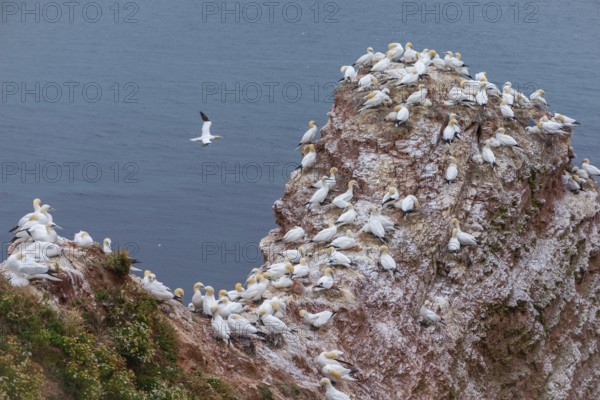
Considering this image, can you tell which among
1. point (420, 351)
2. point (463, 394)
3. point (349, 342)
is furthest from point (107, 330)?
point (463, 394)

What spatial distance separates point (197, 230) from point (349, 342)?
26.4 m

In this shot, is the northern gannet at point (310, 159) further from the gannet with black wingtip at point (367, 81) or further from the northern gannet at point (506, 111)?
the northern gannet at point (506, 111)

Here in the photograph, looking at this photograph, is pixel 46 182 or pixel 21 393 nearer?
pixel 21 393

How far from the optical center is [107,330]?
19.1 m

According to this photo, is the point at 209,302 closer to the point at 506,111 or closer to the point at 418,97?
the point at 418,97

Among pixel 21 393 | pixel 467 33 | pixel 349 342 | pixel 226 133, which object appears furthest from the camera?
pixel 467 33

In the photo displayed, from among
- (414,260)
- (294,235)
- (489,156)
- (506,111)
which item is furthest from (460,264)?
(506,111)

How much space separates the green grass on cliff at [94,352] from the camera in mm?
16656

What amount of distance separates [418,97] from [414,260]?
6050 mm

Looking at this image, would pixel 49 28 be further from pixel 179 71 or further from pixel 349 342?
pixel 349 342

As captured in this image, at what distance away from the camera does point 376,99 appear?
3131 cm

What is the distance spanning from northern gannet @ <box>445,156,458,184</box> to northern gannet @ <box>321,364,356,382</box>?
9268 mm

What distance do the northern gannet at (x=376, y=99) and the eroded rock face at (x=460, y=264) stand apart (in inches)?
10.8

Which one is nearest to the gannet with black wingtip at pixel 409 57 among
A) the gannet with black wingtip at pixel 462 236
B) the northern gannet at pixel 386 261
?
the gannet with black wingtip at pixel 462 236
